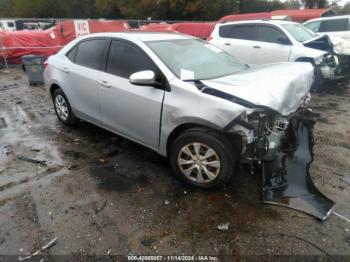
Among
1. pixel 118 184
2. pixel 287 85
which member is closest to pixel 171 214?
pixel 118 184

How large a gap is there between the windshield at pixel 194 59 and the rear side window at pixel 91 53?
0.88m

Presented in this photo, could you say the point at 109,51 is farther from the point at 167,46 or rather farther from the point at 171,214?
the point at 171,214

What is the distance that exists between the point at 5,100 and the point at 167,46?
556 centimetres

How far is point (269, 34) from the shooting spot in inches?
300

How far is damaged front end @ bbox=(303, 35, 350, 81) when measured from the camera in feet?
22.6

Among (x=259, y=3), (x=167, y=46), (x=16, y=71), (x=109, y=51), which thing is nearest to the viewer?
(x=167, y=46)

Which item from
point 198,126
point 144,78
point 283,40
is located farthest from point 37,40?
point 198,126

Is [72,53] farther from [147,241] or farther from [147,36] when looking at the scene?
[147,241]

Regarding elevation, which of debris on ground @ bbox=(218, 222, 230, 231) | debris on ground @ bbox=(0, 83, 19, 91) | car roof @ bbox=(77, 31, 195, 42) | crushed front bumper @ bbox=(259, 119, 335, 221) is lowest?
debris on ground @ bbox=(0, 83, 19, 91)

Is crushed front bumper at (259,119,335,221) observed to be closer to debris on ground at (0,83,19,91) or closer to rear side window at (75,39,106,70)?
rear side window at (75,39,106,70)

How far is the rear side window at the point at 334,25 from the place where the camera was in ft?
33.2

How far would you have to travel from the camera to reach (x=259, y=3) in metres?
39.6

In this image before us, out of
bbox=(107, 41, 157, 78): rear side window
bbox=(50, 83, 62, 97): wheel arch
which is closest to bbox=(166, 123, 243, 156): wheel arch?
bbox=(107, 41, 157, 78): rear side window

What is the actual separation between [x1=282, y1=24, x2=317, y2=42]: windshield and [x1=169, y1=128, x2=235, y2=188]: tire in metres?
5.61
